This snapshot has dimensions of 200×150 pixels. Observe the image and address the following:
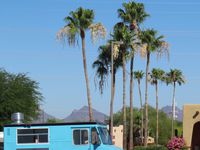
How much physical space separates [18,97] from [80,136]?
29.1 meters

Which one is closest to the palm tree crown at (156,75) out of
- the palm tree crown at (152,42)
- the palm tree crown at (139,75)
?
the palm tree crown at (139,75)

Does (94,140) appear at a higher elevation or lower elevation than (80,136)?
lower

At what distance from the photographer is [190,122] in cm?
2998

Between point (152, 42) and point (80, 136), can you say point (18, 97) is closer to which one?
point (152, 42)

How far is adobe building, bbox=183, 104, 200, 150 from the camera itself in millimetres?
29734

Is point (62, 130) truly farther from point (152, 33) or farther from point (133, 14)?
point (152, 33)

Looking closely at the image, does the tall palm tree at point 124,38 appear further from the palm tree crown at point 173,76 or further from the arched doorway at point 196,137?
the palm tree crown at point 173,76

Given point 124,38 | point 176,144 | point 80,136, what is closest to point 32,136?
point 80,136

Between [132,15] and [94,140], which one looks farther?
[132,15]

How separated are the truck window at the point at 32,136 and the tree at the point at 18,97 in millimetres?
25034

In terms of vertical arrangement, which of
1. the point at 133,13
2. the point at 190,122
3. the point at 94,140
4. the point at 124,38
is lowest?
the point at 94,140

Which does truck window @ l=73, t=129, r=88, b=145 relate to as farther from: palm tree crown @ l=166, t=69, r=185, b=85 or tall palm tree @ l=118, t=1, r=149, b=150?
palm tree crown @ l=166, t=69, r=185, b=85

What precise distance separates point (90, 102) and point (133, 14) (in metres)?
11.0

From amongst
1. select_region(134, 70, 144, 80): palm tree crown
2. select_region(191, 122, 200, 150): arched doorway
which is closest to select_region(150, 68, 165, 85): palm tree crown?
select_region(134, 70, 144, 80): palm tree crown
